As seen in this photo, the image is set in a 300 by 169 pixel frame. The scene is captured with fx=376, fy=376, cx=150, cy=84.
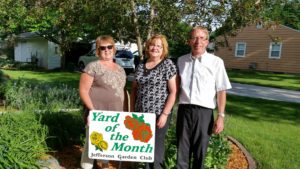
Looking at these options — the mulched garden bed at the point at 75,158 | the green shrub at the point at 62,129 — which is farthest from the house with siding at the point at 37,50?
the mulched garden bed at the point at 75,158

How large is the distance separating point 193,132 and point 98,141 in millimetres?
1042

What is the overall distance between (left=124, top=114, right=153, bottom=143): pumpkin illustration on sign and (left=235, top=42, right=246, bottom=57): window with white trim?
1220 inches

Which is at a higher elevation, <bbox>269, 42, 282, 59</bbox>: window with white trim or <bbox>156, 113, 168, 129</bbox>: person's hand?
<bbox>269, 42, 282, 59</bbox>: window with white trim

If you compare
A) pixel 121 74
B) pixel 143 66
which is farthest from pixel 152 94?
pixel 121 74

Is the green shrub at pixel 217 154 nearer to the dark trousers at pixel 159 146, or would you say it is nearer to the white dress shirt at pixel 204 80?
the dark trousers at pixel 159 146

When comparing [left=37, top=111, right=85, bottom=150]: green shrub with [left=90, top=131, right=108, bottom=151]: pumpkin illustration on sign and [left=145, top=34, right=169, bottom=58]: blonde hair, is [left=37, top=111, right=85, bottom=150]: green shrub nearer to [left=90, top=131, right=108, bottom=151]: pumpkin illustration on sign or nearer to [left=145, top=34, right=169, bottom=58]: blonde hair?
[left=90, top=131, right=108, bottom=151]: pumpkin illustration on sign

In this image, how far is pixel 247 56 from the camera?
110ft

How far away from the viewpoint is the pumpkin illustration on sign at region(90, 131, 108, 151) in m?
4.06

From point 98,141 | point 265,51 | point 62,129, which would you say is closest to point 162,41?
point 98,141

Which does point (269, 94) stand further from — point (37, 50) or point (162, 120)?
point (37, 50)

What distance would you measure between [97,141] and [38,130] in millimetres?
1479

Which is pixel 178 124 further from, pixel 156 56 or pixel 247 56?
pixel 247 56

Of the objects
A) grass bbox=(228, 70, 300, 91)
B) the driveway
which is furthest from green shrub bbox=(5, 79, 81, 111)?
grass bbox=(228, 70, 300, 91)

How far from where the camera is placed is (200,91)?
13.0 feet
